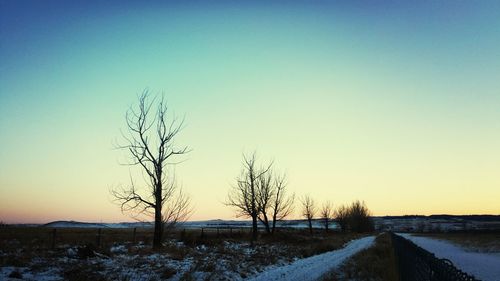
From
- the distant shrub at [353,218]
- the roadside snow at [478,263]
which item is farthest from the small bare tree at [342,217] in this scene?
the roadside snow at [478,263]

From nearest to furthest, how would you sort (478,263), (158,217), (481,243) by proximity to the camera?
1. (158,217)
2. (478,263)
3. (481,243)

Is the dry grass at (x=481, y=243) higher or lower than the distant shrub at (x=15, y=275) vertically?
lower

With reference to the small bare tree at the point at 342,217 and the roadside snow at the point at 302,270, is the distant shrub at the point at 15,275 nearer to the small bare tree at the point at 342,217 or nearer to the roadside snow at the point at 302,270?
the roadside snow at the point at 302,270

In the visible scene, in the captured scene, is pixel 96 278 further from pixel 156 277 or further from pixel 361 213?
pixel 361 213

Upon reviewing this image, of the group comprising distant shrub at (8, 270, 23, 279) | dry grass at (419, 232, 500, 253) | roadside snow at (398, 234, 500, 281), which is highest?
distant shrub at (8, 270, 23, 279)

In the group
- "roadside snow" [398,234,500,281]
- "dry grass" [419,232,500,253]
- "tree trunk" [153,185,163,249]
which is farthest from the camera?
"dry grass" [419,232,500,253]

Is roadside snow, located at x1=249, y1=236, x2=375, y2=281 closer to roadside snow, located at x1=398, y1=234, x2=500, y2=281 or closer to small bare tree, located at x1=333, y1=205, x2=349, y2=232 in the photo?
roadside snow, located at x1=398, y1=234, x2=500, y2=281

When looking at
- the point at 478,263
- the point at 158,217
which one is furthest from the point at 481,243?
the point at 158,217

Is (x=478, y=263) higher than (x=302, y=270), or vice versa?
(x=302, y=270)

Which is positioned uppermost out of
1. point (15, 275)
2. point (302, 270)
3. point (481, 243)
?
point (15, 275)

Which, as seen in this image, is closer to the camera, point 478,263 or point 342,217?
point 478,263

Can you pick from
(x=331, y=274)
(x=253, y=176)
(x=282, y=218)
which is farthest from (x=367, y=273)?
(x=282, y=218)

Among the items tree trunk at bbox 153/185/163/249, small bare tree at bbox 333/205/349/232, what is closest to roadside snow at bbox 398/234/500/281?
Result: tree trunk at bbox 153/185/163/249

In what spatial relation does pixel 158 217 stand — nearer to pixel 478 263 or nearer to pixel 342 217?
pixel 478 263
